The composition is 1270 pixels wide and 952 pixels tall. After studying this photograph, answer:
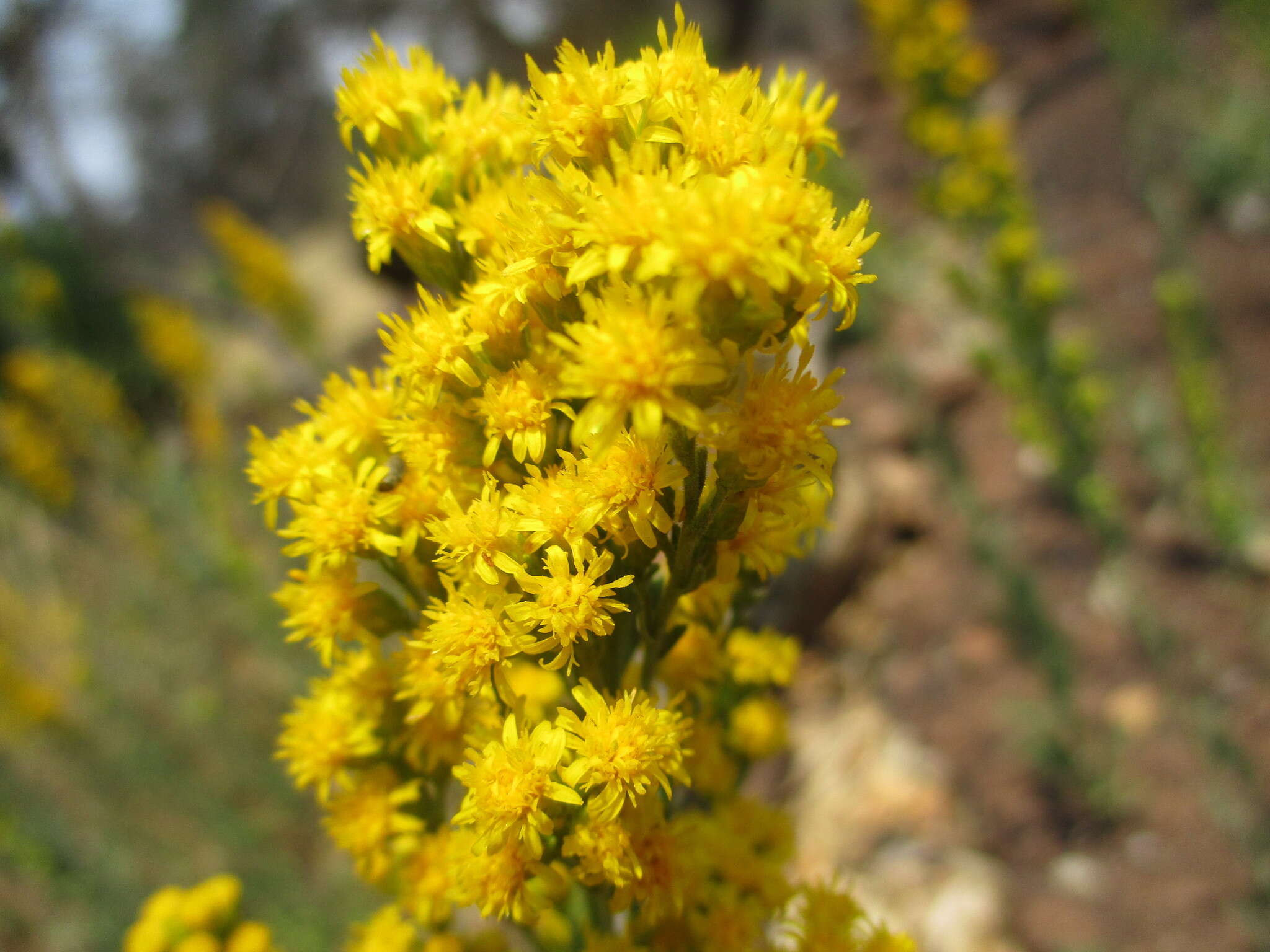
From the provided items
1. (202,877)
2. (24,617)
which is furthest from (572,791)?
(24,617)

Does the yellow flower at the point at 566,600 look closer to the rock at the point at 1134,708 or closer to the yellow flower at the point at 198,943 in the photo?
the yellow flower at the point at 198,943

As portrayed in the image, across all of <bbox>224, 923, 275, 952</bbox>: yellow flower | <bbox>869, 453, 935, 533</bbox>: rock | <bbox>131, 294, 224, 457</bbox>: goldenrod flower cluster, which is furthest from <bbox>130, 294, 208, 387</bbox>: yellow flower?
<bbox>224, 923, 275, 952</bbox>: yellow flower

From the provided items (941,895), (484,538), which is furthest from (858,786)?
(484,538)

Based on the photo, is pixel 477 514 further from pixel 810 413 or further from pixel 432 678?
pixel 810 413

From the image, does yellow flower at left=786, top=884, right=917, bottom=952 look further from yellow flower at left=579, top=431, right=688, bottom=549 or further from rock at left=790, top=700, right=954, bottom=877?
rock at left=790, top=700, right=954, bottom=877

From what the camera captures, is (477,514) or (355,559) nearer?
(477,514)

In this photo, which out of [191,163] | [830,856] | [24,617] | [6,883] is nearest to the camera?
[830,856]
